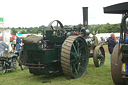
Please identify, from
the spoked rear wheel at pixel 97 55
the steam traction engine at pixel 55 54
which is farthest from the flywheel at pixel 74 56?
the spoked rear wheel at pixel 97 55

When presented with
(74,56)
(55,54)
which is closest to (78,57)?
(74,56)

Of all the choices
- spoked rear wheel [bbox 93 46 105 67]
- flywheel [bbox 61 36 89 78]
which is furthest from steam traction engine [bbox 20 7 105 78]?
spoked rear wheel [bbox 93 46 105 67]

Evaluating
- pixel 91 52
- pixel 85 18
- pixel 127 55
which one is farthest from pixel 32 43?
pixel 85 18

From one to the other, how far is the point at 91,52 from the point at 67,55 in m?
3.56

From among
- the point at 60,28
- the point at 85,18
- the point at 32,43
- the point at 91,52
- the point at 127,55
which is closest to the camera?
the point at 127,55

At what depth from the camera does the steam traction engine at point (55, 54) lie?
5.95 m

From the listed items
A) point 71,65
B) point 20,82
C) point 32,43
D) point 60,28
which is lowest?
point 20,82

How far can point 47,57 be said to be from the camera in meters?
5.94

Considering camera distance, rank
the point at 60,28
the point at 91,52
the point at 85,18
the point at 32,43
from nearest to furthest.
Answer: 1. the point at 32,43
2. the point at 60,28
3. the point at 91,52
4. the point at 85,18

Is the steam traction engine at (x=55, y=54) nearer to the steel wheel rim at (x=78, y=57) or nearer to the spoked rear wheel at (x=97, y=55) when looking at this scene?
the steel wheel rim at (x=78, y=57)

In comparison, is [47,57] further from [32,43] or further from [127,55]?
[127,55]

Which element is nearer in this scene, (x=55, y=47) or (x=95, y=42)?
(x=55, y=47)

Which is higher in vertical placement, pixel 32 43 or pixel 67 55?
pixel 32 43

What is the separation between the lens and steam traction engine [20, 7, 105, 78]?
234 inches
